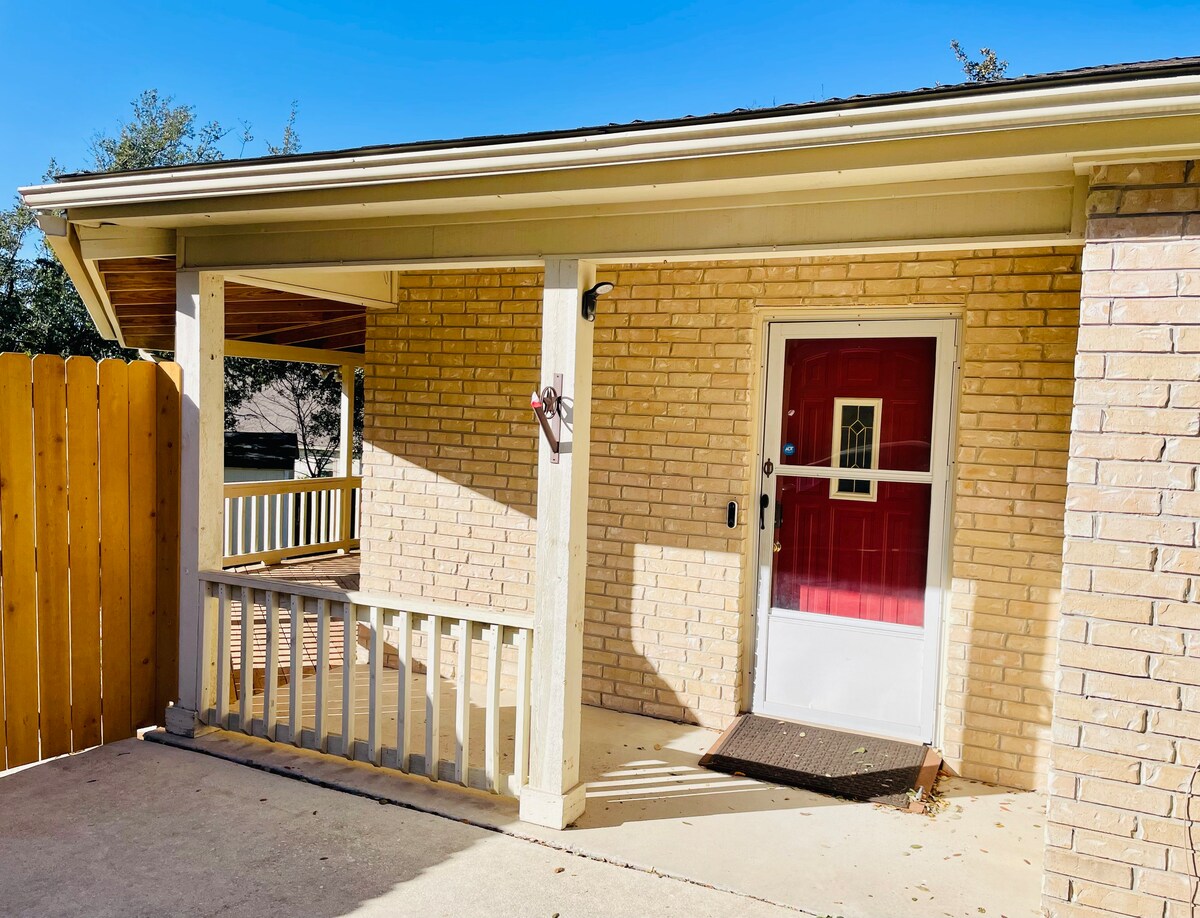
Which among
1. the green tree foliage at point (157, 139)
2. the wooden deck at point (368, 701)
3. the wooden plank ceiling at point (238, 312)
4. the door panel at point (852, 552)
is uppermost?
the green tree foliage at point (157, 139)

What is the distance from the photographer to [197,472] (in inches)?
169

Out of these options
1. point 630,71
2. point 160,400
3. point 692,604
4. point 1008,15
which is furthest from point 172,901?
point 630,71

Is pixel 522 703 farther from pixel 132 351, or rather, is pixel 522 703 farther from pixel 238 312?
pixel 132 351

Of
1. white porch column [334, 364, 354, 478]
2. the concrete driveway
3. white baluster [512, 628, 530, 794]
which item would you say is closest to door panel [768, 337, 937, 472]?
white baluster [512, 628, 530, 794]

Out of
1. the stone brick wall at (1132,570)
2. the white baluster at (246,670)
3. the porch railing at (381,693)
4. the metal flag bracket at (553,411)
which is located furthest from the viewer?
the white baluster at (246,670)

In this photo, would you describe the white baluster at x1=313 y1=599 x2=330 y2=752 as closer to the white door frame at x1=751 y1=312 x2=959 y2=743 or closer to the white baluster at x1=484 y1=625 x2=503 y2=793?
the white baluster at x1=484 y1=625 x2=503 y2=793

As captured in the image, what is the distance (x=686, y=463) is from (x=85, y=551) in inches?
Answer: 119

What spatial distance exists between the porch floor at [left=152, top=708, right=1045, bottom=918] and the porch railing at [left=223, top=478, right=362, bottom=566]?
4.59 meters

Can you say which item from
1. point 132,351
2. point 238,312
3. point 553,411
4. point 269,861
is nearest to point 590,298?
point 553,411

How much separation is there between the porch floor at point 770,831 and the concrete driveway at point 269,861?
0.13m

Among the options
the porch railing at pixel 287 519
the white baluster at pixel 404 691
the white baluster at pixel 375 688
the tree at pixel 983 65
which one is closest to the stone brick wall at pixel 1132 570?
the white baluster at pixel 404 691

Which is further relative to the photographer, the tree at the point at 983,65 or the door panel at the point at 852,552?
the tree at the point at 983,65

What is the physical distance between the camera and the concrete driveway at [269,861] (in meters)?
2.90

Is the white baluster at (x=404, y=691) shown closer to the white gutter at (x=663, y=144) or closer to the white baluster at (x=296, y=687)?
the white baluster at (x=296, y=687)
